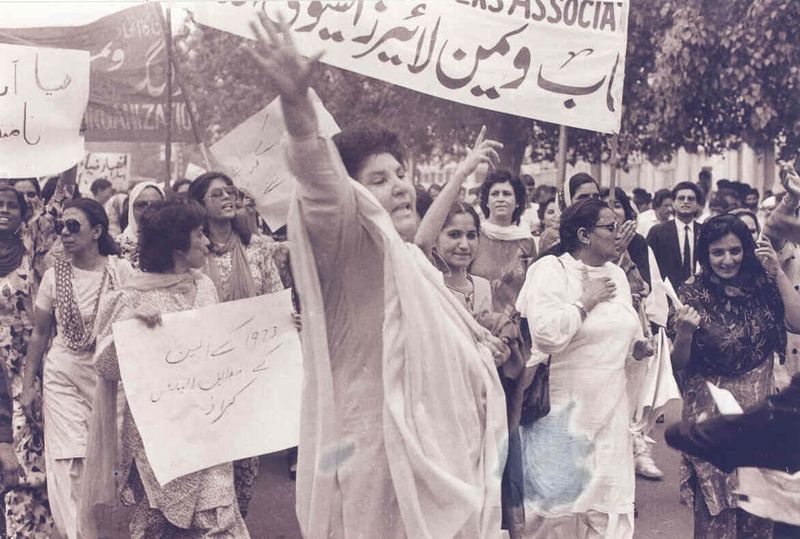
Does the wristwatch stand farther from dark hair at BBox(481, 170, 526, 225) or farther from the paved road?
dark hair at BBox(481, 170, 526, 225)

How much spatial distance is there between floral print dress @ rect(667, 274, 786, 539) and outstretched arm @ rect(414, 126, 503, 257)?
1508 mm

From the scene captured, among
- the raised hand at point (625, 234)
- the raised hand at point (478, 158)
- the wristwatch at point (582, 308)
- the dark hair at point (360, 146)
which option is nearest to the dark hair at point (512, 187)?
the raised hand at point (625, 234)

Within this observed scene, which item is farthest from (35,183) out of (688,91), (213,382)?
(688,91)

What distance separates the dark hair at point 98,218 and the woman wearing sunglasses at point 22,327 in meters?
0.48

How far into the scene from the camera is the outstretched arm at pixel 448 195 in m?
4.59

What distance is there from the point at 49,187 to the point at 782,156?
9.08 metres

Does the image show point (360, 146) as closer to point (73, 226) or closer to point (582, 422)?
point (582, 422)

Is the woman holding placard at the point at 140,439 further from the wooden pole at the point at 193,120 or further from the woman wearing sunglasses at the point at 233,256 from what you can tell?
the wooden pole at the point at 193,120

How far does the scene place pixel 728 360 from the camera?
573cm

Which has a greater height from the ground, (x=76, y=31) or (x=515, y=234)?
(x=76, y=31)

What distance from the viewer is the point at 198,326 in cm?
544

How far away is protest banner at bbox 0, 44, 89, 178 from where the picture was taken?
6906mm

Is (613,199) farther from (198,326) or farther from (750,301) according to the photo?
(198,326)

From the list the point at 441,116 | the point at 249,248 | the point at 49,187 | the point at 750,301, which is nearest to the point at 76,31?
the point at 49,187
